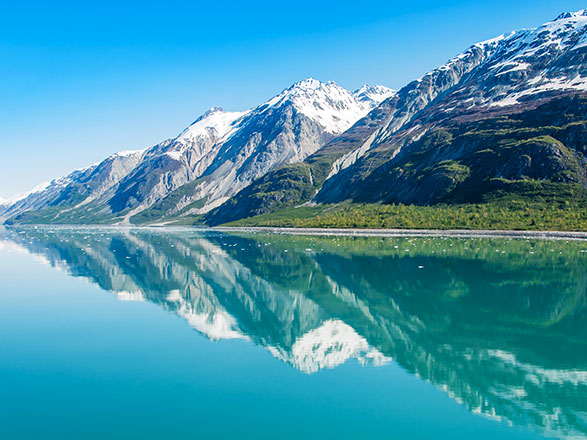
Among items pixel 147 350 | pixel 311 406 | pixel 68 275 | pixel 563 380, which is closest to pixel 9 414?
pixel 147 350

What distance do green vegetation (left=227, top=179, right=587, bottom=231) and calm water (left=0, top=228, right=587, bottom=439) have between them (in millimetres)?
58525

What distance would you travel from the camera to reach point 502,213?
115 meters

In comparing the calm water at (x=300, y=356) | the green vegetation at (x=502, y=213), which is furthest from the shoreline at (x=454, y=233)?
the calm water at (x=300, y=356)

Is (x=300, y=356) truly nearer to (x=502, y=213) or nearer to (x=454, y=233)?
(x=454, y=233)

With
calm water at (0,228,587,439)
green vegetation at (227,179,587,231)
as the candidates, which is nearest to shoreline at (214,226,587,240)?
green vegetation at (227,179,587,231)

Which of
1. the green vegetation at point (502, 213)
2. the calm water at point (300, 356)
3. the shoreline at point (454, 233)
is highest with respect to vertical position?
the green vegetation at point (502, 213)

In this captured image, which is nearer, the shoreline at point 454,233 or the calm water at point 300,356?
the calm water at point 300,356

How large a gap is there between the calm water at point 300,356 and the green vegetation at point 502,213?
58525 mm

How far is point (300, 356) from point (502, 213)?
10332 centimetres

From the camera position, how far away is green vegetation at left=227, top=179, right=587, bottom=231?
343 feet

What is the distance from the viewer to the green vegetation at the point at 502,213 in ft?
343

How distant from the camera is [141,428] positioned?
1641 cm

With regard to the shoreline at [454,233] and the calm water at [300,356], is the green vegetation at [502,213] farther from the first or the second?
the calm water at [300,356]

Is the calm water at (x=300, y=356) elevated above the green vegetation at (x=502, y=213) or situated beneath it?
situated beneath
